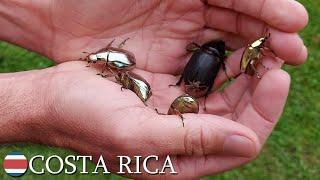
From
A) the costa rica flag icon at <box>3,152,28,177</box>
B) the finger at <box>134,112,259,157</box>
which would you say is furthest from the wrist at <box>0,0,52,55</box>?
the finger at <box>134,112,259,157</box>

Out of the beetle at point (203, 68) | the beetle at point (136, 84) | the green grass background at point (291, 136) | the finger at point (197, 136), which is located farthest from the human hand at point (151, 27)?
the green grass background at point (291, 136)

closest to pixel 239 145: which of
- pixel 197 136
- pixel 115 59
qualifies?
pixel 197 136

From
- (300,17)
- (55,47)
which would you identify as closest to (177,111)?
(300,17)

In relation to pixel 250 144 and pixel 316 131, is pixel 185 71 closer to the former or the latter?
pixel 250 144

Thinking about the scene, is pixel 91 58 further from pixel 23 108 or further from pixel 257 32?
pixel 257 32

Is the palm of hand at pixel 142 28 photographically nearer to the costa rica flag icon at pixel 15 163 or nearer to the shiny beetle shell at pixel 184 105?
the shiny beetle shell at pixel 184 105

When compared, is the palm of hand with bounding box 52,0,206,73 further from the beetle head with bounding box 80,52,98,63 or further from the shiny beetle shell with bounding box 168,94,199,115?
the shiny beetle shell with bounding box 168,94,199,115
